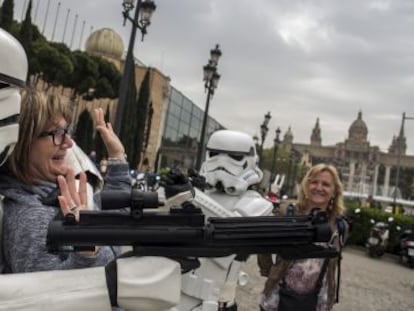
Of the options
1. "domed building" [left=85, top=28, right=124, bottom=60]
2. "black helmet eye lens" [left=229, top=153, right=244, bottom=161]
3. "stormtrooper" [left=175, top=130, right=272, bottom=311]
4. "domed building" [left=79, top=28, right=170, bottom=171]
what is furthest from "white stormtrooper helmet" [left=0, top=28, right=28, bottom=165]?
"domed building" [left=85, top=28, right=124, bottom=60]

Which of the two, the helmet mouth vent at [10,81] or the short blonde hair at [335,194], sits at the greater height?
the helmet mouth vent at [10,81]

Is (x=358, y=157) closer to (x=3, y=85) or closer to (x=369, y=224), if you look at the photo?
(x=369, y=224)

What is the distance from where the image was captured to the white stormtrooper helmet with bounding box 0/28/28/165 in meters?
1.31

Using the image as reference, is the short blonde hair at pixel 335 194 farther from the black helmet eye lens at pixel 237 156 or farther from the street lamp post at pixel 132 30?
the street lamp post at pixel 132 30

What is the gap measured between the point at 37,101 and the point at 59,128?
11cm

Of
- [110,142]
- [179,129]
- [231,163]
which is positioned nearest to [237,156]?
[231,163]

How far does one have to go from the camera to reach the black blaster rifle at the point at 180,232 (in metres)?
1.21

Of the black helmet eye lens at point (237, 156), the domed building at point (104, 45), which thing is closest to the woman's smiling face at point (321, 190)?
the black helmet eye lens at point (237, 156)

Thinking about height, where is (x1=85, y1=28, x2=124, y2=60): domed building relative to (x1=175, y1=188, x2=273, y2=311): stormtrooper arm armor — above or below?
above

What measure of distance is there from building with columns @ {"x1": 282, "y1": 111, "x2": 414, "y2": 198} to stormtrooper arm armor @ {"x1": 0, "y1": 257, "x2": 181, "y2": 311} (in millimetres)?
101033

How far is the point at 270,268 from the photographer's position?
310 centimetres

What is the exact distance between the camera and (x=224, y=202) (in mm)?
3994

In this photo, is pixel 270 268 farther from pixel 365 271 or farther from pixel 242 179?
pixel 365 271

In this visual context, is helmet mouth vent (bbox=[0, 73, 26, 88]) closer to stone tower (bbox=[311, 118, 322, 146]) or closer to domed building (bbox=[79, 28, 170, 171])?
domed building (bbox=[79, 28, 170, 171])
